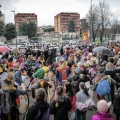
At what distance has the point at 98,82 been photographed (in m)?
6.64

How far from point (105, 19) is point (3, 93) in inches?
1914

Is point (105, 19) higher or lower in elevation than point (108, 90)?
higher

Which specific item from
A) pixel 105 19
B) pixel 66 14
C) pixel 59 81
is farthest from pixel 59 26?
pixel 59 81

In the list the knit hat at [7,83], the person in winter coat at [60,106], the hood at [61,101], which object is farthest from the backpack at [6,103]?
the hood at [61,101]

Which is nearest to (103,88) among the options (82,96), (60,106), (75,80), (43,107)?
(82,96)

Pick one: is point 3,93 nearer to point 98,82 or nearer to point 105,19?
point 98,82

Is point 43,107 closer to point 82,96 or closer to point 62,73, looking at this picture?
point 82,96

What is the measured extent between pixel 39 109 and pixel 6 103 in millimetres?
1282

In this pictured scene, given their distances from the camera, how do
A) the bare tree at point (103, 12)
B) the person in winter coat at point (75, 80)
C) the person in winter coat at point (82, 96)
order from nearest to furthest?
the person in winter coat at point (82, 96) < the person in winter coat at point (75, 80) < the bare tree at point (103, 12)

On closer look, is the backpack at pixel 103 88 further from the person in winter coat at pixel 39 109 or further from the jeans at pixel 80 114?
the person in winter coat at pixel 39 109

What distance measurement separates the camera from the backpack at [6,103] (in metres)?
5.16

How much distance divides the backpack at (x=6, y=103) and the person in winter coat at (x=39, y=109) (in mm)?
1187

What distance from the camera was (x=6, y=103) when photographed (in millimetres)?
5156

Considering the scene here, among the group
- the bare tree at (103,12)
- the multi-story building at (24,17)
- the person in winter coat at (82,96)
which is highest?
the multi-story building at (24,17)
